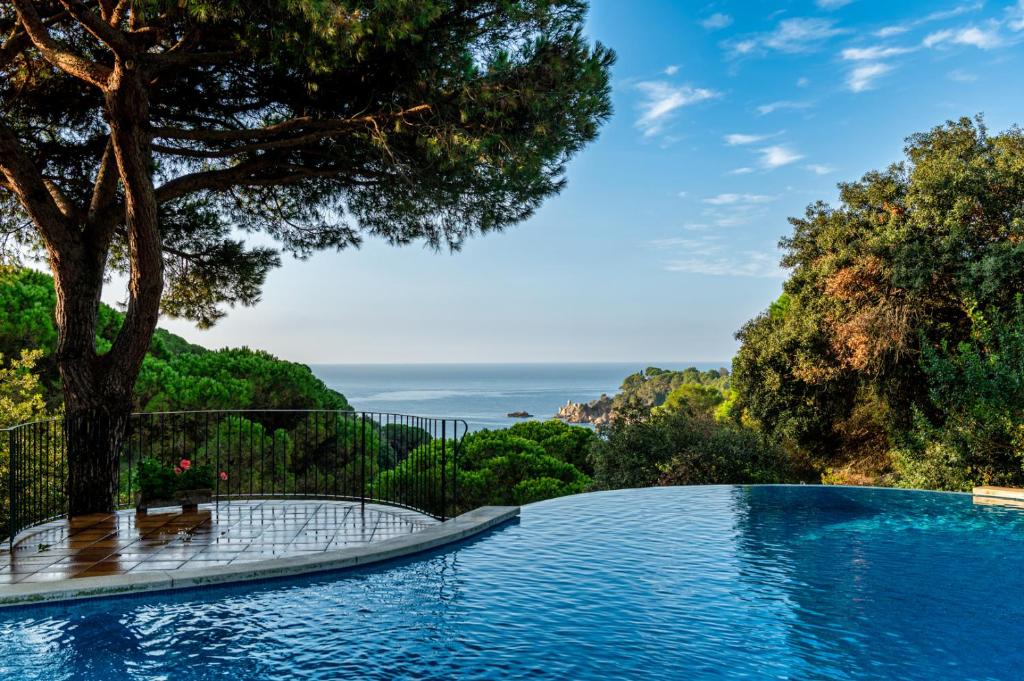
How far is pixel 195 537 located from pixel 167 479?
1.52 metres

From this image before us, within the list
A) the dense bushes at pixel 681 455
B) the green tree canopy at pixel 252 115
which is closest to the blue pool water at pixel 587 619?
the green tree canopy at pixel 252 115

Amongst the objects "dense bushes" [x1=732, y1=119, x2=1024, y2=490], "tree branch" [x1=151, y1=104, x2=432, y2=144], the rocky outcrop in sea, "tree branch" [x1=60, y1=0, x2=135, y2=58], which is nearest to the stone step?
"dense bushes" [x1=732, y1=119, x2=1024, y2=490]

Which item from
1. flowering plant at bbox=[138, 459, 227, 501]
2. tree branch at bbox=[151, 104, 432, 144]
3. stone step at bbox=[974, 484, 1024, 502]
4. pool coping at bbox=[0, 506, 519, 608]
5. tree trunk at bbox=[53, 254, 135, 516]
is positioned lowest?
stone step at bbox=[974, 484, 1024, 502]

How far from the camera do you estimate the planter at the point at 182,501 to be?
7.43 metres

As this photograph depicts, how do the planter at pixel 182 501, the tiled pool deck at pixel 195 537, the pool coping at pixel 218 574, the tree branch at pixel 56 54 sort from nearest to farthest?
the pool coping at pixel 218 574, the tiled pool deck at pixel 195 537, the tree branch at pixel 56 54, the planter at pixel 182 501

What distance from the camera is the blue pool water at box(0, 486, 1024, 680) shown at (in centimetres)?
404

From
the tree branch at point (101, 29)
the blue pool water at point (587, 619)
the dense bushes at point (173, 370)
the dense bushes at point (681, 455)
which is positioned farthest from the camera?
the dense bushes at point (173, 370)

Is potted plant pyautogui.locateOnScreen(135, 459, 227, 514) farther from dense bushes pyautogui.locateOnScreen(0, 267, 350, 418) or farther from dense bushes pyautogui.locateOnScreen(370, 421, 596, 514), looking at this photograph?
dense bushes pyautogui.locateOnScreen(0, 267, 350, 418)

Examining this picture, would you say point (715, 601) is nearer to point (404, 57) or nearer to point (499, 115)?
point (499, 115)

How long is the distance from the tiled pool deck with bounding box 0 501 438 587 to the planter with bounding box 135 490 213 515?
0.33ft

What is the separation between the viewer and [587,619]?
4750 millimetres

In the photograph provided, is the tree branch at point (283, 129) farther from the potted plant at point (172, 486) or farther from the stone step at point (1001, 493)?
the stone step at point (1001, 493)

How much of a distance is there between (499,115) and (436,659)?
15.8ft

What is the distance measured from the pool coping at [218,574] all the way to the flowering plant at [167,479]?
100 inches
